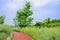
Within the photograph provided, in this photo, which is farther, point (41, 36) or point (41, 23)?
point (41, 23)

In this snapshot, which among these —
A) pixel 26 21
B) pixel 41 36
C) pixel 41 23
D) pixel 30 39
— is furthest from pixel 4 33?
pixel 41 23

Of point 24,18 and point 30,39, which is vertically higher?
point 24,18

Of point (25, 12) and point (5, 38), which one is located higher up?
point (25, 12)

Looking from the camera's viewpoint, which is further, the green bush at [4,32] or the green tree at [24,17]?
the green tree at [24,17]

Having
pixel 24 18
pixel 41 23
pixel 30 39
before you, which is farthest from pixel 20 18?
pixel 30 39

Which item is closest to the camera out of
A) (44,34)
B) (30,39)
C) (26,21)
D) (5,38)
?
(5,38)

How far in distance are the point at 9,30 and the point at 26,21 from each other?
707 inches

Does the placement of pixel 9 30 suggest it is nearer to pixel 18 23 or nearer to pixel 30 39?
pixel 30 39

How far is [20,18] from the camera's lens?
3100 centimetres

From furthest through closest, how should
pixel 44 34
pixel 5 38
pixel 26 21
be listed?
1. pixel 26 21
2. pixel 44 34
3. pixel 5 38

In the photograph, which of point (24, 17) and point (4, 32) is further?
point (24, 17)

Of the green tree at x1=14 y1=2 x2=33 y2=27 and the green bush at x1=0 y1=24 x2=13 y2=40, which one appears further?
the green tree at x1=14 y1=2 x2=33 y2=27

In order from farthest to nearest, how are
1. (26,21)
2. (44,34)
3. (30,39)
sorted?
(26,21) → (30,39) → (44,34)

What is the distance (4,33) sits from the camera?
40.5ft
